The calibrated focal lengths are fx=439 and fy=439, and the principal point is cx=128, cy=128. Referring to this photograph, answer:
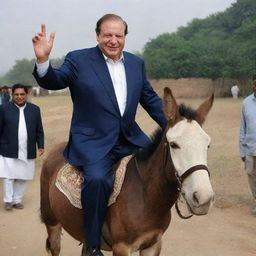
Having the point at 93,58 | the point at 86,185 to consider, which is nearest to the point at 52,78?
the point at 93,58

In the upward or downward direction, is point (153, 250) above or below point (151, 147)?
below

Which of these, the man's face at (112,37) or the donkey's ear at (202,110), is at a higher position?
the man's face at (112,37)

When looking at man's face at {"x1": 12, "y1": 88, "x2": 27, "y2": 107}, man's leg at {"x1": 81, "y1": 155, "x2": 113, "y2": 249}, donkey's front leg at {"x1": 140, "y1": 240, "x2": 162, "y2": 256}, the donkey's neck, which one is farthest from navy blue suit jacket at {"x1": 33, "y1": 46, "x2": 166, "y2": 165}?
man's face at {"x1": 12, "y1": 88, "x2": 27, "y2": 107}

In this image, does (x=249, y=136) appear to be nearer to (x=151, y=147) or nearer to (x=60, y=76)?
(x=151, y=147)

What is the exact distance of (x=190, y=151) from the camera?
2951 millimetres

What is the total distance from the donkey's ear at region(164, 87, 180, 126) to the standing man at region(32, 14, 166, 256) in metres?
0.60

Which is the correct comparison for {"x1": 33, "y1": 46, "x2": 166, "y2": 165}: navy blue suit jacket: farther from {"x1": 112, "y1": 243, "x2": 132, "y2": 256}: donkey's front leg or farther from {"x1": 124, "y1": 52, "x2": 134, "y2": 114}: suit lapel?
{"x1": 112, "y1": 243, "x2": 132, "y2": 256}: donkey's front leg

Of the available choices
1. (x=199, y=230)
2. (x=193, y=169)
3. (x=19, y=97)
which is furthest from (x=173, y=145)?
(x=19, y=97)

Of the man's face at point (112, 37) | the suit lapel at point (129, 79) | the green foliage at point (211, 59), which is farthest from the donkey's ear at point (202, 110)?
the green foliage at point (211, 59)

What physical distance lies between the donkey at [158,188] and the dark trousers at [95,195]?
0.38 feet

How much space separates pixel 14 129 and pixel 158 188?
4.81 metres

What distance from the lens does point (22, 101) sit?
766cm

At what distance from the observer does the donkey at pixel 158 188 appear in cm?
290

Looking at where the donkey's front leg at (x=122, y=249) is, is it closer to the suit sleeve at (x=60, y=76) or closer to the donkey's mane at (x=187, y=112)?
the donkey's mane at (x=187, y=112)
